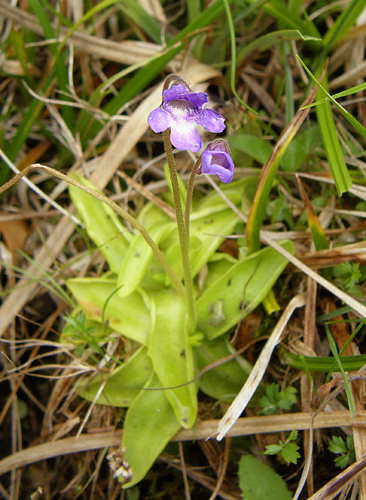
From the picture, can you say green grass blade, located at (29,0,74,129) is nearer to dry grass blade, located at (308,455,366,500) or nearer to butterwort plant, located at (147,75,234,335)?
butterwort plant, located at (147,75,234,335)

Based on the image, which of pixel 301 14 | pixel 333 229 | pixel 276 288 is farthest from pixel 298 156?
pixel 301 14

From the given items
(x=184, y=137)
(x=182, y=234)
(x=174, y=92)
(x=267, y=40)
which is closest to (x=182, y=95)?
(x=174, y=92)

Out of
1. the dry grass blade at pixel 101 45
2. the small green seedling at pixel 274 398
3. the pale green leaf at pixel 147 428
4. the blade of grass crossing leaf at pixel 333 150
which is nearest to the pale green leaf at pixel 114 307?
the pale green leaf at pixel 147 428

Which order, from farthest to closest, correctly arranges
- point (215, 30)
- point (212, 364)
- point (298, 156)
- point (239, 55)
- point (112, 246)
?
point (215, 30) < point (239, 55) < point (112, 246) < point (298, 156) < point (212, 364)

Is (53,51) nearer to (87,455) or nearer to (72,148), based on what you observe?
(72,148)

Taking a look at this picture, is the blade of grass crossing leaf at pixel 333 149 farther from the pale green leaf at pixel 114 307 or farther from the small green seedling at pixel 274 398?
the pale green leaf at pixel 114 307

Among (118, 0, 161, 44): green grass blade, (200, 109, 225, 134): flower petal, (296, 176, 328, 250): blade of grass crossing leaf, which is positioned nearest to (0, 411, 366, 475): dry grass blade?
(296, 176, 328, 250): blade of grass crossing leaf

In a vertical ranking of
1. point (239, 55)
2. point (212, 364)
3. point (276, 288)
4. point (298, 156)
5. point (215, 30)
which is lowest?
point (212, 364)

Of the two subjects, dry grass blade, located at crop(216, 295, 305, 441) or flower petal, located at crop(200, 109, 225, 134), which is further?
dry grass blade, located at crop(216, 295, 305, 441)
